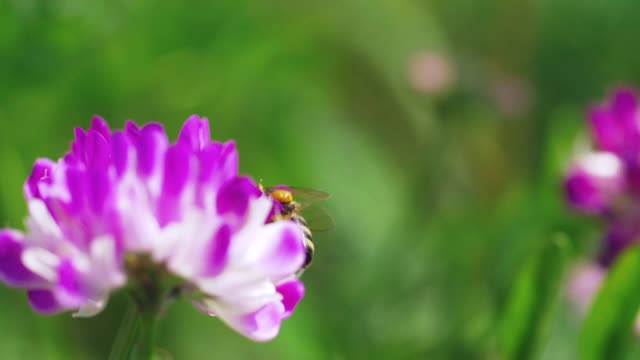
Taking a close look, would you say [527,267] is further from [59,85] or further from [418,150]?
[418,150]

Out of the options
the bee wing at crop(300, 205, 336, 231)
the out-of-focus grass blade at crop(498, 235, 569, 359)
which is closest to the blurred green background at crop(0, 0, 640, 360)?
the out-of-focus grass blade at crop(498, 235, 569, 359)

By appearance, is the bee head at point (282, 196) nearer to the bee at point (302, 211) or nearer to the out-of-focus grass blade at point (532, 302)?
the bee at point (302, 211)

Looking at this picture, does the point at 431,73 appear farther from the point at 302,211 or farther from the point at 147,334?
the point at 147,334

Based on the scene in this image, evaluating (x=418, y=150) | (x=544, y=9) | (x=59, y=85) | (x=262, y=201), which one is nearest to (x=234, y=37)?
(x=59, y=85)

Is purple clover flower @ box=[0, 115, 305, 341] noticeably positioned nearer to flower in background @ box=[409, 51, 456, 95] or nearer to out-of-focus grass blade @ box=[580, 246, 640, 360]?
out-of-focus grass blade @ box=[580, 246, 640, 360]

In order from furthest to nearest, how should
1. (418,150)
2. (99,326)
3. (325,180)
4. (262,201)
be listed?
(418,150) → (325,180) → (99,326) → (262,201)

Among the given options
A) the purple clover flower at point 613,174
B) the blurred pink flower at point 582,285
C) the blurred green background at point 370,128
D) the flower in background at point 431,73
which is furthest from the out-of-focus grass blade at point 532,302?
the flower in background at point 431,73
